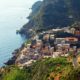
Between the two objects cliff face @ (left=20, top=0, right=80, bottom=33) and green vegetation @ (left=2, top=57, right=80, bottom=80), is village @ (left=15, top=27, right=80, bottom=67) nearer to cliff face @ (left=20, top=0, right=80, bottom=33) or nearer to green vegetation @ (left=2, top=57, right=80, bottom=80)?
green vegetation @ (left=2, top=57, right=80, bottom=80)

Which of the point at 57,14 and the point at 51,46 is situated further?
the point at 57,14

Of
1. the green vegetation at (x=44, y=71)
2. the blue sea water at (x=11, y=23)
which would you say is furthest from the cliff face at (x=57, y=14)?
the green vegetation at (x=44, y=71)

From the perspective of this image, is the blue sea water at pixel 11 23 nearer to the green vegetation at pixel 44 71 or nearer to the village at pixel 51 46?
the village at pixel 51 46

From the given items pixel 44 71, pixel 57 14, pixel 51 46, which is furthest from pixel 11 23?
pixel 44 71

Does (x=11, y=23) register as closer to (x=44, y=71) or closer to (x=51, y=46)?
(x=51, y=46)

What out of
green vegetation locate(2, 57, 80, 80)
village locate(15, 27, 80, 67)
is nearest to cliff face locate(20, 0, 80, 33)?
village locate(15, 27, 80, 67)

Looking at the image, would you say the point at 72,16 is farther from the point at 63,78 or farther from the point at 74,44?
the point at 63,78

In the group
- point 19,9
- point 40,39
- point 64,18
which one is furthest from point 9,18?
point 40,39
